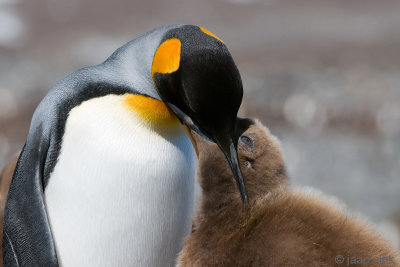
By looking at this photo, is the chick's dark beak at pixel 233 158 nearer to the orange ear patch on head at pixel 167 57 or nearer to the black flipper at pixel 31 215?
the orange ear patch on head at pixel 167 57

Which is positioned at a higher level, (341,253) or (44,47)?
(341,253)

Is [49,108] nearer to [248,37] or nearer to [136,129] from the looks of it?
[136,129]

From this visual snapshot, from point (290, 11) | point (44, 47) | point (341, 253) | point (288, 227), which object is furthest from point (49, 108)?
point (290, 11)

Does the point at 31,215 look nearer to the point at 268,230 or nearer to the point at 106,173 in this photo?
the point at 106,173

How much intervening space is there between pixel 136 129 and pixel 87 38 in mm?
5711

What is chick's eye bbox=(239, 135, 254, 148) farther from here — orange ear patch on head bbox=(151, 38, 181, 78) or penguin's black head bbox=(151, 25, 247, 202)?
orange ear patch on head bbox=(151, 38, 181, 78)

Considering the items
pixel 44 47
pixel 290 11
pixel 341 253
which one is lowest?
pixel 290 11

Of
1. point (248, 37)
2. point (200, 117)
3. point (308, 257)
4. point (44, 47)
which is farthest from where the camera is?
point (248, 37)

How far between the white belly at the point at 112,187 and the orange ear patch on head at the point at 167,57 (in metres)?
0.14

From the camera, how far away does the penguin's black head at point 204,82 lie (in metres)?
1.10

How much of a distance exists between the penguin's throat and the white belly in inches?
0.6

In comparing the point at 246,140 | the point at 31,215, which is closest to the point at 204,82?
the point at 246,140

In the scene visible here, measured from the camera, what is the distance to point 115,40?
679 centimetres

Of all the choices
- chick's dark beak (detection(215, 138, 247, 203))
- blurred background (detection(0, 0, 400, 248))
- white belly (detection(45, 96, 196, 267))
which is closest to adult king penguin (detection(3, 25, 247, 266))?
white belly (detection(45, 96, 196, 267))
